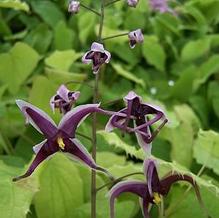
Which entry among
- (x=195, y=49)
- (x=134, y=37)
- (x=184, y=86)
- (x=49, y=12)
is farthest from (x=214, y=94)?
(x=134, y=37)

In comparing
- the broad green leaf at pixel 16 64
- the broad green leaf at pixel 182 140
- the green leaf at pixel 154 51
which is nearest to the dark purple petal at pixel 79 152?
the broad green leaf at pixel 182 140

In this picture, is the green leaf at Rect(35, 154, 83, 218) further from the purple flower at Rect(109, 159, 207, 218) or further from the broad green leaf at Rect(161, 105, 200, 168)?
the broad green leaf at Rect(161, 105, 200, 168)

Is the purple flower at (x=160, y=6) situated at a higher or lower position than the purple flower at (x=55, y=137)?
lower

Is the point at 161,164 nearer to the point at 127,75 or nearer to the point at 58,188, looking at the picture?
the point at 58,188

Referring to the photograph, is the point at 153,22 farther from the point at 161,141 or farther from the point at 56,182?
the point at 56,182

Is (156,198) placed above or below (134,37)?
below

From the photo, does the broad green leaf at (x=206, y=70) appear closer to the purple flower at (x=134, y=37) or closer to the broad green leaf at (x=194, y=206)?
the broad green leaf at (x=194, y=206)
